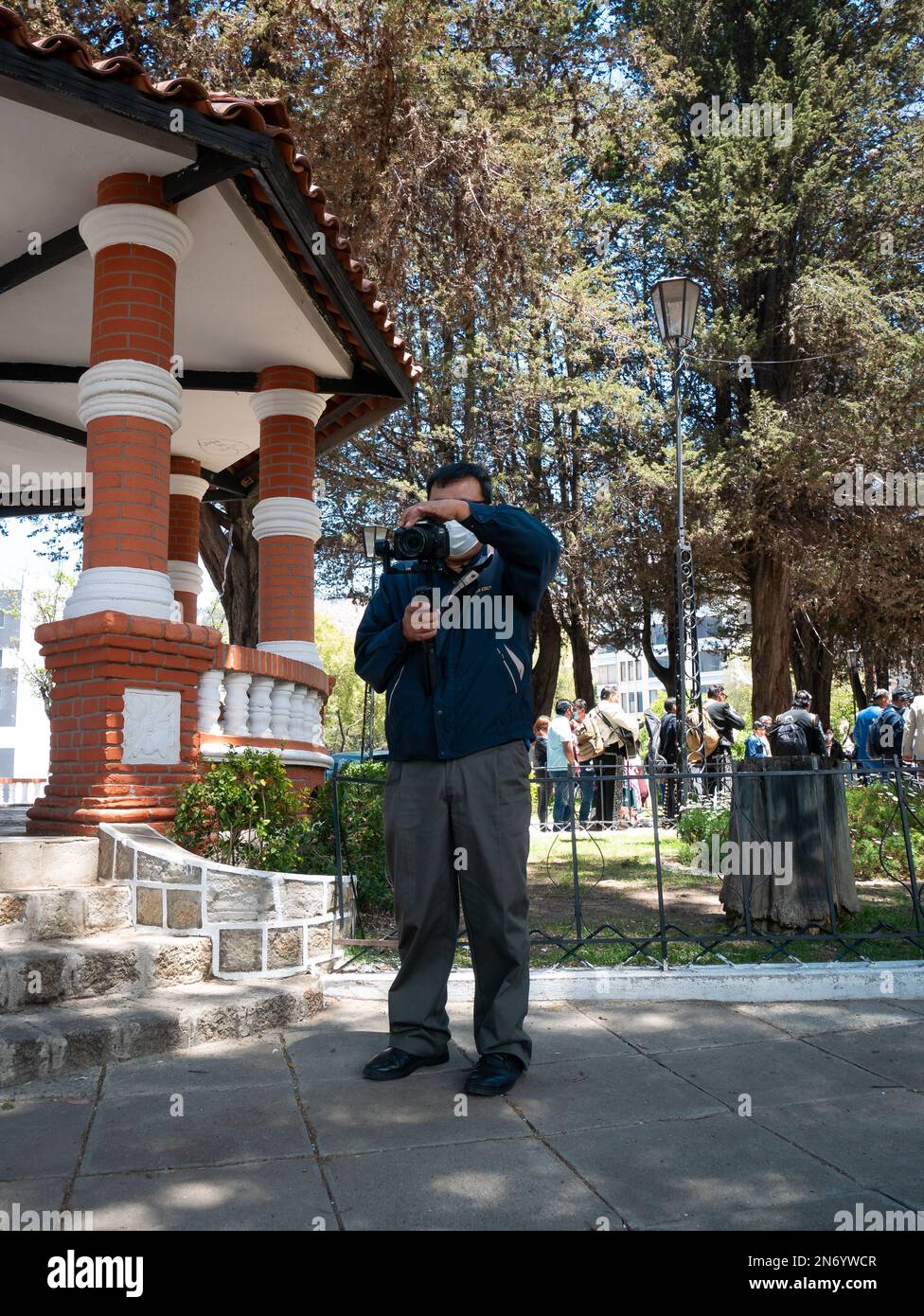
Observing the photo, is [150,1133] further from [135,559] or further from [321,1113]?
[135,559]

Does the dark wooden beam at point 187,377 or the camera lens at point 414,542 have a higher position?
the dark wooden beam at point 187,377

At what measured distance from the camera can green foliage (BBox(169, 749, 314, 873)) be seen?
Answer: 208 inches

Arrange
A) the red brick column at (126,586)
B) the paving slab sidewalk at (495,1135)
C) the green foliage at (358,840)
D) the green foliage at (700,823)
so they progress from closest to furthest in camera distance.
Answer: the paving slab sidewalk at (495,1135) < the red brick column at (126,586) < the green foliage at (358,840) < the green foliage at (700,823)

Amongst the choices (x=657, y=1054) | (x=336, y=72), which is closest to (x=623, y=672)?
(x=336, y=72)

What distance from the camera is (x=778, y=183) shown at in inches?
782

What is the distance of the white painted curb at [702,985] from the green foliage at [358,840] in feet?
3.64

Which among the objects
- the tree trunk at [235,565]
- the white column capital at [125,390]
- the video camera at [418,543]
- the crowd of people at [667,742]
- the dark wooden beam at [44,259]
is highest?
the dark wooden beam at [44,259]

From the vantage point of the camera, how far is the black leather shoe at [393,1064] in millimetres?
3422

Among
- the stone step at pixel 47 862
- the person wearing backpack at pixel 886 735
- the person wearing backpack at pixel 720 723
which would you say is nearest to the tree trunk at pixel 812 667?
the person wearing backpack at pixel 886 735

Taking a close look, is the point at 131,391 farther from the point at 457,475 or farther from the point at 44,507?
the point at 44,507

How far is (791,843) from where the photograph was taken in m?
5.39

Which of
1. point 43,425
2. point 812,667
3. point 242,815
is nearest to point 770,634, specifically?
point 812,667

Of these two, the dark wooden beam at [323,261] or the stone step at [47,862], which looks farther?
the dark wooden beam at [323,261]

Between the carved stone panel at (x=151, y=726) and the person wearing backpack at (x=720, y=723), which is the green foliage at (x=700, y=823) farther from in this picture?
the carved stone panel at (x=151, y=726)
